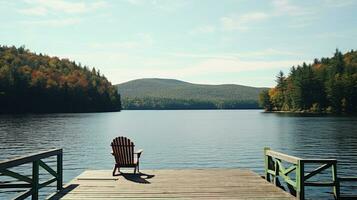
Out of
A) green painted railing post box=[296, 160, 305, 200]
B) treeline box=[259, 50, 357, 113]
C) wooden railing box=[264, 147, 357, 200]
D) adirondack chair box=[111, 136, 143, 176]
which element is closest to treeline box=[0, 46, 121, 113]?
treeline box=[259, 50, 357, 113]

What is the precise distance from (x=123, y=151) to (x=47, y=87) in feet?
390

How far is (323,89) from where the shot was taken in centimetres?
12538

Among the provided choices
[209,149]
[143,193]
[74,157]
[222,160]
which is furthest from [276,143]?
[143,193]

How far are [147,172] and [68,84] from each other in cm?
12827

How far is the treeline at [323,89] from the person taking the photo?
11625 cm

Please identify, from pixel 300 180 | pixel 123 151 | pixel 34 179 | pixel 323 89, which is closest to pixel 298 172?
pixel 300 180

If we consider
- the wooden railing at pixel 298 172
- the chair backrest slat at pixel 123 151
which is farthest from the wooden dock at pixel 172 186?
the chair backrest slat at pixel 123 151

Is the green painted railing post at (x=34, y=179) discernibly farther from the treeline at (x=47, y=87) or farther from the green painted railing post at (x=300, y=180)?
the treeline at (x=47, y=87)

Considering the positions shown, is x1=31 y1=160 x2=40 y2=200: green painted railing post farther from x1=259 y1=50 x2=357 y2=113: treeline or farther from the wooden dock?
x1=259 y1=50 x2=357 y2=113: treeline

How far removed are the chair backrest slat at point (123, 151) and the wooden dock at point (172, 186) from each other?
503mm

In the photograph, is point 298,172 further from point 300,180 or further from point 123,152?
point 123,152

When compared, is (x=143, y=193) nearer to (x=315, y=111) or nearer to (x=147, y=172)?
(x=147, y=172)

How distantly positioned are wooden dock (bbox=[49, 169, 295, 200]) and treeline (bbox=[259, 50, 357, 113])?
11158 centimetres

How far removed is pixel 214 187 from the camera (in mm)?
11469
